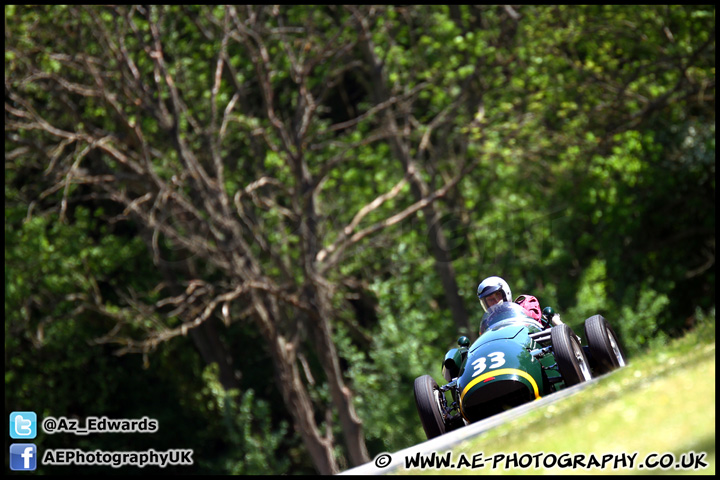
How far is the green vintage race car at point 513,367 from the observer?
8555mm

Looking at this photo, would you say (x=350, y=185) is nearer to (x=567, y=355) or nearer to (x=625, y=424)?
(x=567, y=355)

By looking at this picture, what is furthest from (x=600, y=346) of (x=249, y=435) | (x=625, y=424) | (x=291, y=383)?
(x=249, y=435)

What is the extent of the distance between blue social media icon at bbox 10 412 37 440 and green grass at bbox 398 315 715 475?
14.4m

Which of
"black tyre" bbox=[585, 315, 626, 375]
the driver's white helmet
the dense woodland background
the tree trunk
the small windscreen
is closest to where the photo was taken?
"black tyre" bbox=[585, 315, 626, 375]

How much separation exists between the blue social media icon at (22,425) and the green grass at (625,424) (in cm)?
1435

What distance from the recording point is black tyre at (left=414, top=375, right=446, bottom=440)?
30.5ft

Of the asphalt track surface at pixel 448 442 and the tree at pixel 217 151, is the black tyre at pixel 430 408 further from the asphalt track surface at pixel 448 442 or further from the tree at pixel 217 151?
the tree at pixel 217 151

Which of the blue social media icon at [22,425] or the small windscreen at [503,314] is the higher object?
the blue social media icon at [22,425]

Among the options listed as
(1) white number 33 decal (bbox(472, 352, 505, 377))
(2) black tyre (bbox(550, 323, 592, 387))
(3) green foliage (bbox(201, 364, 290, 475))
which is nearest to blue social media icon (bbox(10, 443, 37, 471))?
(3) green foliage (bbox(201, 364, 290, 475))

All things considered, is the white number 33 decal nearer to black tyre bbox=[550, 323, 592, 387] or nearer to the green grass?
black tyre bbox=[550, 323, 592, 387]

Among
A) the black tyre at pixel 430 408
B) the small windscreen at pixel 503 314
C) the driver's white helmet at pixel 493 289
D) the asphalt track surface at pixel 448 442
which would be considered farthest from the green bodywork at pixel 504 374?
the driver's white helmet at pixel 493 289

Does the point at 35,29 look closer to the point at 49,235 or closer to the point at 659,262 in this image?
the point at 49,235

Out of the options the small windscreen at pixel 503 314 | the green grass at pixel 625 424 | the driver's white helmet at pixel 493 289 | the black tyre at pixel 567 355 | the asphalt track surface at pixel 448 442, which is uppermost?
the driver's white helmet at pixel 493 289

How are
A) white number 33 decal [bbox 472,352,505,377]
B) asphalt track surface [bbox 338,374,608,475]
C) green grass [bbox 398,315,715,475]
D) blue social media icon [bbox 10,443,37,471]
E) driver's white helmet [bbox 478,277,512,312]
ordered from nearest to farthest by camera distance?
green grass [bbox 398,315,715,475] < asphalt track surface [bbox 338,374,608,475] < white number 33 decal [bbox 472,352,505,377] < driver's white helmet [bbox 478,277,512,312] < blue social media icon [bbox 10,443,37,471]
